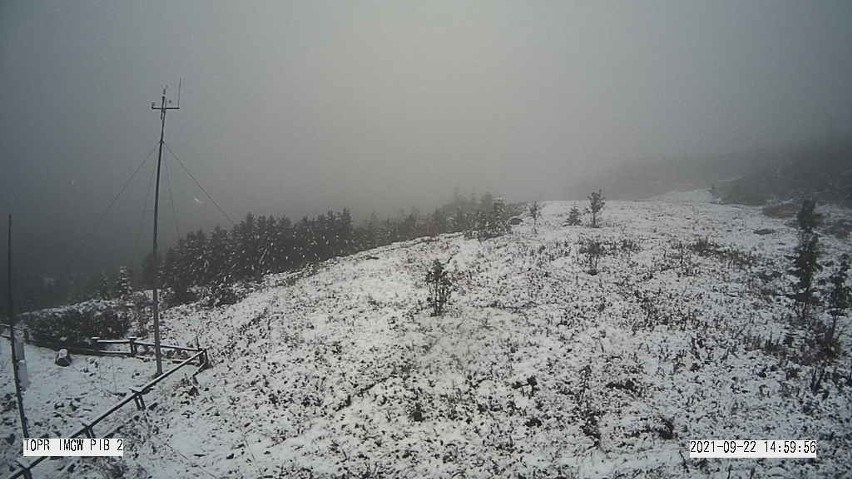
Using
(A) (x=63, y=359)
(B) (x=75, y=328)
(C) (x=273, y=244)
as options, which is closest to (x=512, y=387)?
(A) (x=63, y=359)

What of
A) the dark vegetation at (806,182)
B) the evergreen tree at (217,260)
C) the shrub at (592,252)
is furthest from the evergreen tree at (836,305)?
the evergreen tree at (217,260)

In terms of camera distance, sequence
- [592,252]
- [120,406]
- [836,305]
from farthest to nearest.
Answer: [592,252]
[836,305]
[120,406]

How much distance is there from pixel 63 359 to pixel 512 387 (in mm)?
23452

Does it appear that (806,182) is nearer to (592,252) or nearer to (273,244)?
(592,252)

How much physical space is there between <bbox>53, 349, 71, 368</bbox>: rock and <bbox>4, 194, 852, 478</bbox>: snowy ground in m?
4.59

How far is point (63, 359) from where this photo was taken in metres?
18.9

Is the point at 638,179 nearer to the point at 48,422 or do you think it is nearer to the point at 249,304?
the point at 249,304

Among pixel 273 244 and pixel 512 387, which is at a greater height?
pixel 512 387

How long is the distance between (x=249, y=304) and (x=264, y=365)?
13199 millimetres

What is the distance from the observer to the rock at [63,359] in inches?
741

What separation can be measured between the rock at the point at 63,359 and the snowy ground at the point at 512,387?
4.59 metres

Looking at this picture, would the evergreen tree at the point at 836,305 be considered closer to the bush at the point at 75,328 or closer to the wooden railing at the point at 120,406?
the wooden railing at the point at 120,406

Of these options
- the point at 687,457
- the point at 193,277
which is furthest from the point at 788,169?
the point at 193,277

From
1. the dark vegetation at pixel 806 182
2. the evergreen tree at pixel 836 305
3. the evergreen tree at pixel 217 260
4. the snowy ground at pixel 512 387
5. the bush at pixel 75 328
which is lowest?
the evergreen tree at pixel 217 260
